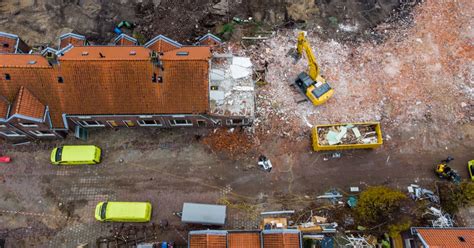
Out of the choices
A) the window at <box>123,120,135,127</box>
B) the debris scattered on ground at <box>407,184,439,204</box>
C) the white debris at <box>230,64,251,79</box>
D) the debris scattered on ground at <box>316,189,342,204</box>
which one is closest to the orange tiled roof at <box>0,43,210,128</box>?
the window at <box>123,120,135,127</box>

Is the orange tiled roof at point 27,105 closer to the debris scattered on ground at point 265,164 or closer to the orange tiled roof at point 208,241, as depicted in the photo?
the orange tiled roof at point 208,241

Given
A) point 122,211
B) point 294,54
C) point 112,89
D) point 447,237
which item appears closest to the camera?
point 447,237

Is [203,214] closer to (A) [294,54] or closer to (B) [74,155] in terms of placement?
(B) [74,155]

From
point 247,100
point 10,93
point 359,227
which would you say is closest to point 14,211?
point 10,93

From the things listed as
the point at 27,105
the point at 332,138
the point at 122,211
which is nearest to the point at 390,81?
the point at 332,138

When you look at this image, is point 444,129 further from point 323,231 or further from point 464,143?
point 323,231

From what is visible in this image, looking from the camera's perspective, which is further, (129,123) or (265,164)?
(129,123)
